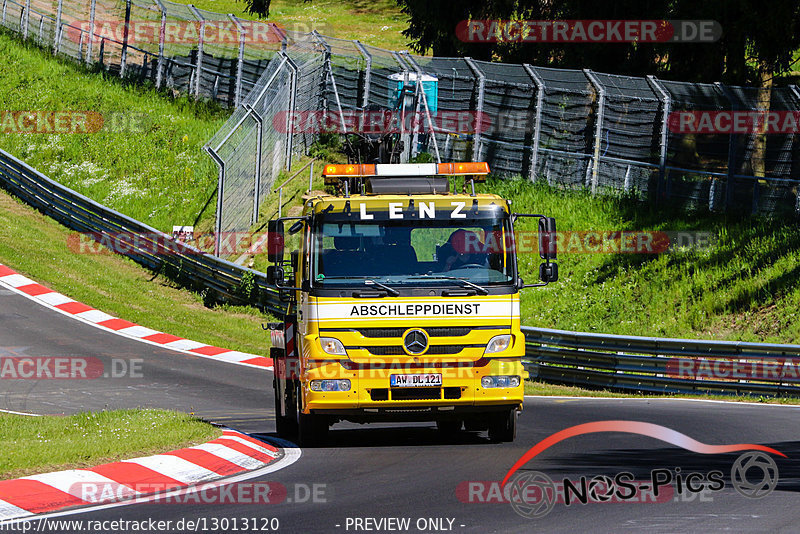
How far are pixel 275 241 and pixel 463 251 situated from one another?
1946 millimetres

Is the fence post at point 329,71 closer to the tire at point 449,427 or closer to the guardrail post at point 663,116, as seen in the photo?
the guardrail post at point 663,116

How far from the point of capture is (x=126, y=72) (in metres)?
43.0

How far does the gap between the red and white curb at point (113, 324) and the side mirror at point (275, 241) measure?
34.4ft

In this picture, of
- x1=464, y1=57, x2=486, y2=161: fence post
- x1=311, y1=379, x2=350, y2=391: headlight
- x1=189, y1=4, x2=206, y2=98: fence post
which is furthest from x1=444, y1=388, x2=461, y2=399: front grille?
x1=189, y1=4, x2=206, y2=98: fence post

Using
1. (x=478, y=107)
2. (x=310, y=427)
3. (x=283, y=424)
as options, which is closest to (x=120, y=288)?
(x=478, y=107)

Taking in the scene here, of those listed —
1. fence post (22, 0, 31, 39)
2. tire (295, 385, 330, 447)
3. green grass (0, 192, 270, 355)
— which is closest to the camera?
tire (295, 385, 330, 447)

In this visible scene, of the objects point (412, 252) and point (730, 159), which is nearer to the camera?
point (412, 252)

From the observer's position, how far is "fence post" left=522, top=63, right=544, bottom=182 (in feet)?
93.4

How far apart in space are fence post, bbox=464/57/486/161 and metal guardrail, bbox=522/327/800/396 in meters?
9.32

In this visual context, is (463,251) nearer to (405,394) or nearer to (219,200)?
(405,394)

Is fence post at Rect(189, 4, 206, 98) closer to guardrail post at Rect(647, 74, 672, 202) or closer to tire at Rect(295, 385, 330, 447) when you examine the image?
guardrail post at Rect(647, 74, 672, 202)

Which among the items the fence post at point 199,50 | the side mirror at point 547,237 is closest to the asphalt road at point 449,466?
the side mirror at point 547,237

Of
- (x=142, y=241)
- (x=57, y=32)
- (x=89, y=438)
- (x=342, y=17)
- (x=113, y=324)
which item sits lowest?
(x=113, y=324)

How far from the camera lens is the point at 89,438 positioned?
1165cm
